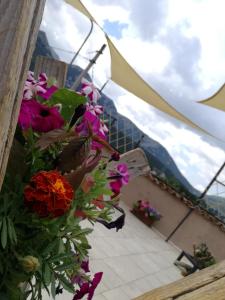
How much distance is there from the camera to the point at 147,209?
6848 millimetres

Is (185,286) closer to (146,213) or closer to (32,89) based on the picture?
(32,89)

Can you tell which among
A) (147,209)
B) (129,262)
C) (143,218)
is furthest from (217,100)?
(129,262)

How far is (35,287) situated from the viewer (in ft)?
2.55

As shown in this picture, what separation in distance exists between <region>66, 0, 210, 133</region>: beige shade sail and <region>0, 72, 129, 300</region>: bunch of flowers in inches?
205

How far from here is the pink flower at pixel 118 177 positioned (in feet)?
2.92

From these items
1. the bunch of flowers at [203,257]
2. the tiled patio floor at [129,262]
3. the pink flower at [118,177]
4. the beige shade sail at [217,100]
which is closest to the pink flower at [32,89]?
the pink flower at [118,177]

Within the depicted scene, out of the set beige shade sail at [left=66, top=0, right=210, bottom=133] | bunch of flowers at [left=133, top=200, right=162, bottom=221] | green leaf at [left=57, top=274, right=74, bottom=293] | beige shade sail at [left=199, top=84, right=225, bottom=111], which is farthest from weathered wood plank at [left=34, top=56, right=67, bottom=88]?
bunch of flowers at [left=133, top=200, right=162, bottom=221]

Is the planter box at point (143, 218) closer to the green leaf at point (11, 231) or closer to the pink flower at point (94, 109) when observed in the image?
A: the pink flower at point (94, 109)

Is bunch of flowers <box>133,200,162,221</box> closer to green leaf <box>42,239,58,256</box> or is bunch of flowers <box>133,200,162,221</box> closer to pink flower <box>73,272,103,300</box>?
pink flower <box>73,272,103,300</box>

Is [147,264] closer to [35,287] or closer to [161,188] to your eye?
[161,188]

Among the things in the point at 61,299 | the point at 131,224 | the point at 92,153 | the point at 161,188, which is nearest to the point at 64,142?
the point at 92,153

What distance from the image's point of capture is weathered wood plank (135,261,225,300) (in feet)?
1.17

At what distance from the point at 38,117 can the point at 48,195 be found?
158mm

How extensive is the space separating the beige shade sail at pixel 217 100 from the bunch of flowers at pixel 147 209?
2.20 m
